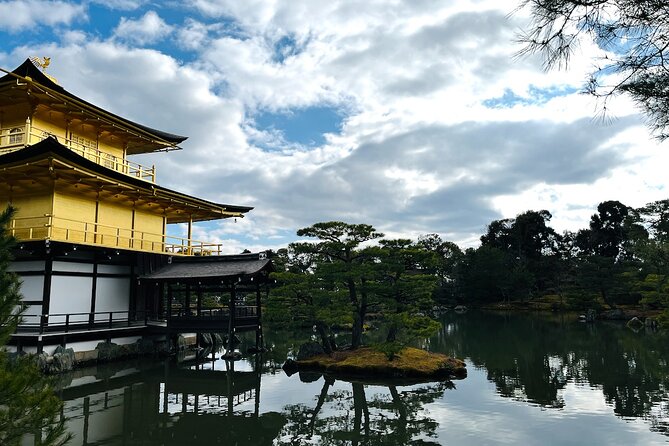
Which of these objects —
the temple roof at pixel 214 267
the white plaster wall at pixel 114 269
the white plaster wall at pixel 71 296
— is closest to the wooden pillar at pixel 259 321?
the temple roof at pixel 214 267

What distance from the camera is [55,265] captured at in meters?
17.9

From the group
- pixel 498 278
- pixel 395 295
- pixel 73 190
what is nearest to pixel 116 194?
pixel 73 190

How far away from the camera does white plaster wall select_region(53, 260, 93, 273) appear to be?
710 inches

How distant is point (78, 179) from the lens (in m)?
18.6

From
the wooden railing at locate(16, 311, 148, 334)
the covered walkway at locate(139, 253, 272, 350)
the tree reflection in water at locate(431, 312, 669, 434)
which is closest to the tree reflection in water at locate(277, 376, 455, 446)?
the tree reflection in water at locate(431, 312, 669, 434)

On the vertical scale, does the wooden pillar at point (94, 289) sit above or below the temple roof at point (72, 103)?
below

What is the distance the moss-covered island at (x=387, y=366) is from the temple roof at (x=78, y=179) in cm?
1104

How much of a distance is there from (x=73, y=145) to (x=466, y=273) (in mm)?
47686

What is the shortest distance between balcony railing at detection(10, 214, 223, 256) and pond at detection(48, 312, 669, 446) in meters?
5.46

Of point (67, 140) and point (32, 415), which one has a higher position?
point (67, 140)

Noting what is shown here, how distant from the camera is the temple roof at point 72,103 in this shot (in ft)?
59.7

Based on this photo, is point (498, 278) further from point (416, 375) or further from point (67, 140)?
point (67, 140)

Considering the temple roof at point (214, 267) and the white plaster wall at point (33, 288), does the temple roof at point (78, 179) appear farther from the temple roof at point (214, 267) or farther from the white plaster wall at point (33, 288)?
the white plaster wall at point (33, 288)

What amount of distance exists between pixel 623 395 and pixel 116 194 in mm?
21212
